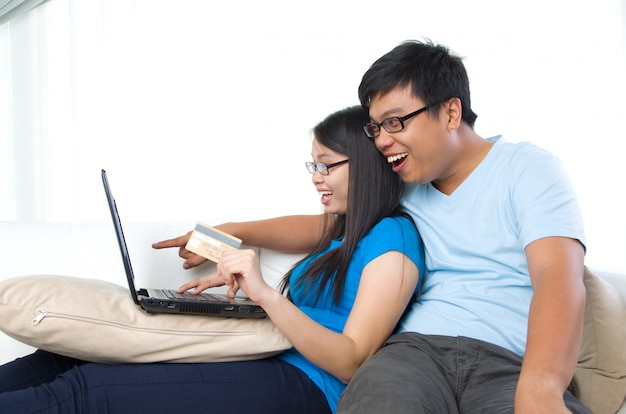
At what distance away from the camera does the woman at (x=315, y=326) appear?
138 cm

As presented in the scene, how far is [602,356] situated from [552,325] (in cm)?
42

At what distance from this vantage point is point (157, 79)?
3.74 m

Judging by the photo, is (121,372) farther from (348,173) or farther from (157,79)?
(157,79)

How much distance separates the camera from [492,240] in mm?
1501

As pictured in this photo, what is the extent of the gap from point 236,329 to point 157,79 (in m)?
2.53

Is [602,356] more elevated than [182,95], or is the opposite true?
[182,95]

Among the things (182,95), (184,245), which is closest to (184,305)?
(184,245)

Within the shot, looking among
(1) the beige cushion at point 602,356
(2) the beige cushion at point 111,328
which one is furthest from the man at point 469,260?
(2) the beige cushion at point 111,328

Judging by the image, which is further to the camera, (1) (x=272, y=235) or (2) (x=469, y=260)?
(1) (x=272, y=235)

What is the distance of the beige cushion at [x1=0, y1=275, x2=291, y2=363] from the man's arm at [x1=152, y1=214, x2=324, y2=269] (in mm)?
408

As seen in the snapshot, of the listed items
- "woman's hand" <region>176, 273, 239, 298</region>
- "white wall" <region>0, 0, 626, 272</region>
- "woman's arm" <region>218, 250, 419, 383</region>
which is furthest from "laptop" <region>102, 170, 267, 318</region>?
"white wall" <region>0, 0, 626, 272</region>

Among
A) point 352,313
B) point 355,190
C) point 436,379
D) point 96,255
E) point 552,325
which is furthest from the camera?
point 96,255

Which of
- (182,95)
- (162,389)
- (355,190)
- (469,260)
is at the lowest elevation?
(162,389)

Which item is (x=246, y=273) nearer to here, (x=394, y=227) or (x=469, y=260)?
(x=394, y=227)
